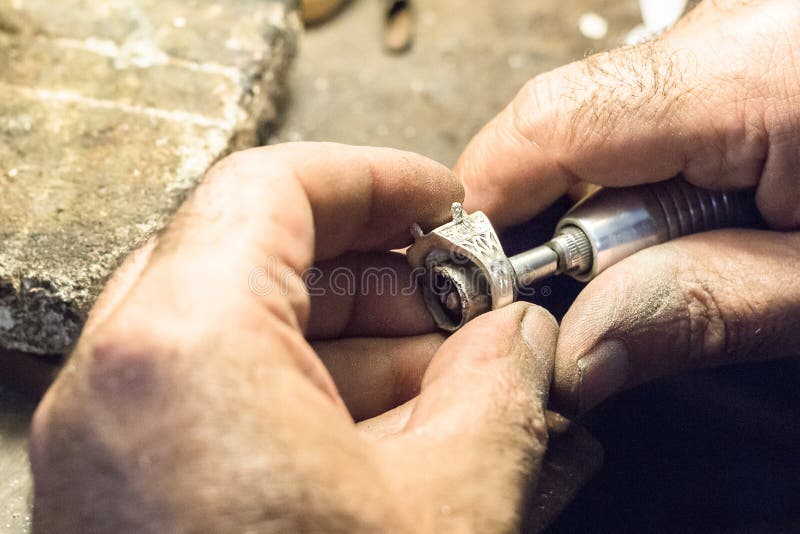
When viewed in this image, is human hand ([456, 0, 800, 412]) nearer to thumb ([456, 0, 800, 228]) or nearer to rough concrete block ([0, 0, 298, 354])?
thumb ([456, 0, 800, 228])

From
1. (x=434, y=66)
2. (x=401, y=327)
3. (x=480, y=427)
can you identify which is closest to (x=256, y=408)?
(x=480, y=427)

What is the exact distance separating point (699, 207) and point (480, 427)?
885 millimetres

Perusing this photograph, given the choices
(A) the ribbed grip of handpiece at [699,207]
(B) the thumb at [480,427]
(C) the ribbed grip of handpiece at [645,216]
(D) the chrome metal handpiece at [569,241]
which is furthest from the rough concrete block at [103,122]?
(A) the ribbed grip of handpiece at [699,207]

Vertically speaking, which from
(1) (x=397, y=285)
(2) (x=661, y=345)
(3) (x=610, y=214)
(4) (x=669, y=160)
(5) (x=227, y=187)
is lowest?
(2) (x=661, y=345)

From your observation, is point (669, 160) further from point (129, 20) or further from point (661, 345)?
point (129, 20)

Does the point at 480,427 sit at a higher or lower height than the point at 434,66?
lower

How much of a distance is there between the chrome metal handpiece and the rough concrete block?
0.72m

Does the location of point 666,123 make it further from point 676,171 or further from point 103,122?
point 103,122

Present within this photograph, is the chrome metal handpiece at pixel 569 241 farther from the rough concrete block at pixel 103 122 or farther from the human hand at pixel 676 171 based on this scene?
the rough concrete block at pixel 103 122

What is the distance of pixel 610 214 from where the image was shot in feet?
4.96

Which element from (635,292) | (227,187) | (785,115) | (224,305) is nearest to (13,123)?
(227,187)

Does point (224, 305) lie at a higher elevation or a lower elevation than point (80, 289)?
higher

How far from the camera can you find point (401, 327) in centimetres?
148

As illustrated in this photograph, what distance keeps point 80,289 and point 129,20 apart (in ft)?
3.54
